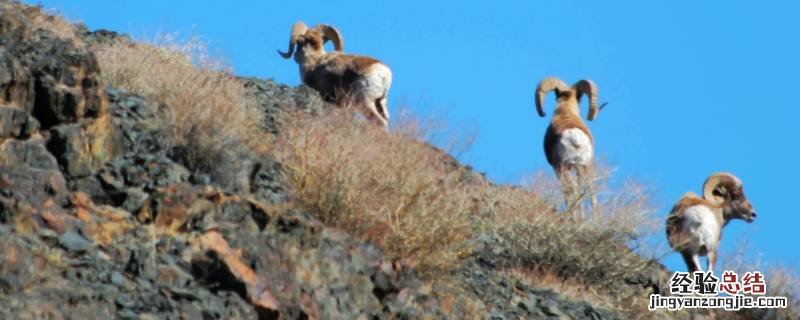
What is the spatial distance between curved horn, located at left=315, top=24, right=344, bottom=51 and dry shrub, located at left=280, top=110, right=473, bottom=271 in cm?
933

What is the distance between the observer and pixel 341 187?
1279cm

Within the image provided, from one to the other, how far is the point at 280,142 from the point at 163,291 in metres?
5.77

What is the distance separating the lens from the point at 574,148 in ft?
68.2

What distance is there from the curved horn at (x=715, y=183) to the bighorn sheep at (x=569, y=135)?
1559 millimetres

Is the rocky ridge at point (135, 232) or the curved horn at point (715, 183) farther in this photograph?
the curved horn at point (715, 183)

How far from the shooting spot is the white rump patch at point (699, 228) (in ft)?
64.6

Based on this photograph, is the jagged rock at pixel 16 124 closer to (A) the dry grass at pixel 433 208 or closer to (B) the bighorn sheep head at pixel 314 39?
(A) the dry grass at pixel 433 208

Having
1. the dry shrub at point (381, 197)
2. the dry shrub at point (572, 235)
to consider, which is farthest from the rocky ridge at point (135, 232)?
the dry shrub at point (572, 235)

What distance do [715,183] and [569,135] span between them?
1.98m

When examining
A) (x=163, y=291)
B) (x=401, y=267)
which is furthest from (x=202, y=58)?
(x=163, y=291)

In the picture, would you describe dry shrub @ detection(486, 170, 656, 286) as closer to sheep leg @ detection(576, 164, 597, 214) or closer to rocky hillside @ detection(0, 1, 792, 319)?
sheep leg @ detection(576, 164, 597, 214)

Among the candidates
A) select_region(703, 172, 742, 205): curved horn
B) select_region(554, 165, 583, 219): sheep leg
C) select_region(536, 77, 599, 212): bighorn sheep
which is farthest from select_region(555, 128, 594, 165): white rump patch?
select_region(703, 172, 742, 205): curved horn

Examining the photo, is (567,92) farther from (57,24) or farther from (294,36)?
(57,24)

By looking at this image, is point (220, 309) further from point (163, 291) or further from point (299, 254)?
point (299, 254)
